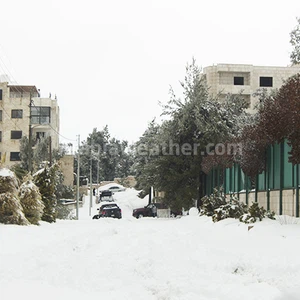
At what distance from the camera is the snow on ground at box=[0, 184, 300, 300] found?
8156mm

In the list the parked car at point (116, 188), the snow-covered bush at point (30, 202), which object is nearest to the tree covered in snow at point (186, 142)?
the snow-covered bush at point (30, 202)

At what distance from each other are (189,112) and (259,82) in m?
33.0

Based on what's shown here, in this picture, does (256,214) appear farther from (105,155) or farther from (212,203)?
(105,155)

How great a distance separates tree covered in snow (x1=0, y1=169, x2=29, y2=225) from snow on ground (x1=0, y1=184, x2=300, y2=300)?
7.99 meters

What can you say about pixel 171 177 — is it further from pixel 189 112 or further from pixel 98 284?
A: pixel 98 284

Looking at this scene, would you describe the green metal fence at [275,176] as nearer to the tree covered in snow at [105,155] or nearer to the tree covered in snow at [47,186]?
the tree covered in snow at [47,186]

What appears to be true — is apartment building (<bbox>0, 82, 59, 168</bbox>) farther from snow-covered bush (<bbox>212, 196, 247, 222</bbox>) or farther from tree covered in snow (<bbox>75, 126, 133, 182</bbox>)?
snow-covered bush (<bbox>212, 196, 247, 222</bbox>)

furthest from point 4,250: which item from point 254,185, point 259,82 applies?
point 259,82

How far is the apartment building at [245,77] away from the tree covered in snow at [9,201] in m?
49.8

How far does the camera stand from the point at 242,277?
9.48m

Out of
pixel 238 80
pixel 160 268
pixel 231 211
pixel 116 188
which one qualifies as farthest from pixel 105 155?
pixel 160 268

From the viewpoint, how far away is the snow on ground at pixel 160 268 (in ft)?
26.8

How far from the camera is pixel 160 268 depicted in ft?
34.2

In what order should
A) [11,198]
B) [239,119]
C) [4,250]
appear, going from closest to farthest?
[4,250] < [11,198] < [239,119]
